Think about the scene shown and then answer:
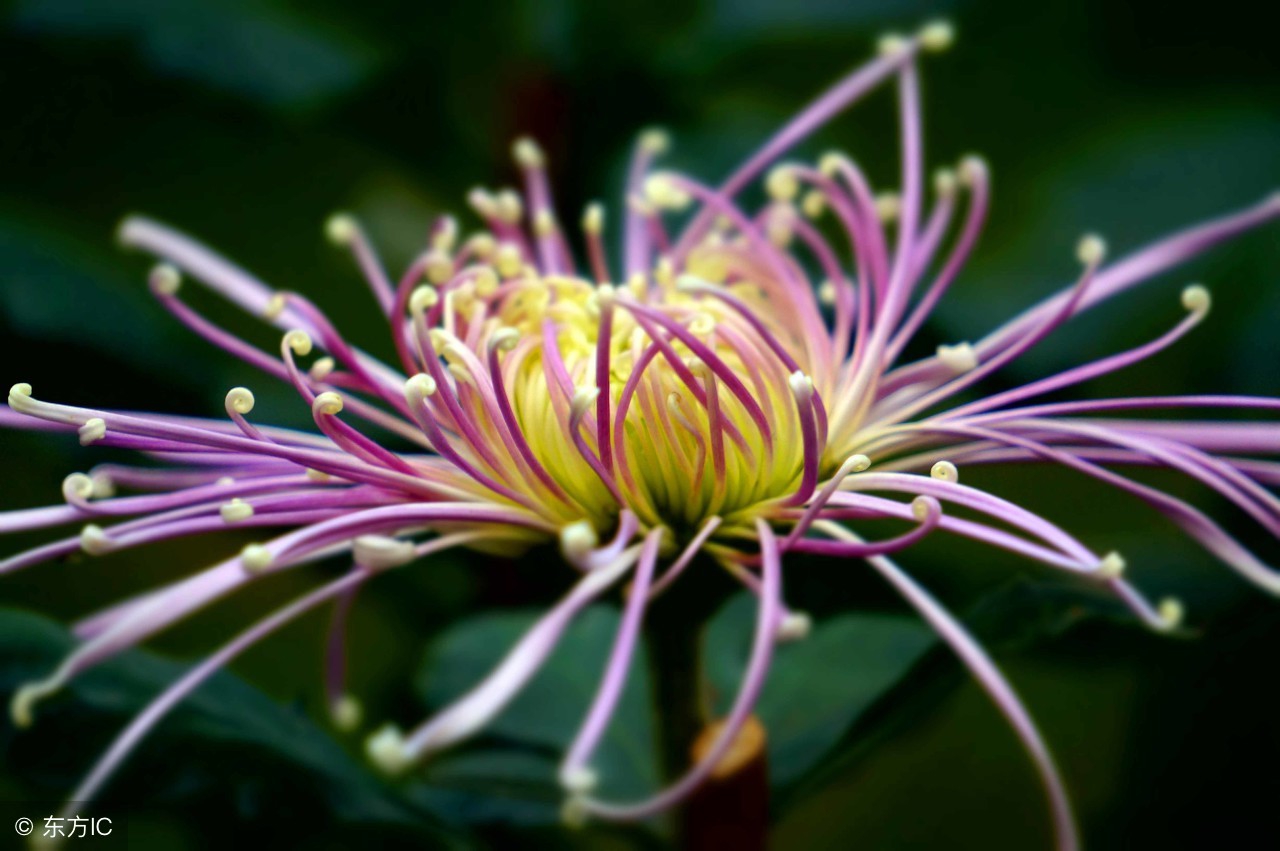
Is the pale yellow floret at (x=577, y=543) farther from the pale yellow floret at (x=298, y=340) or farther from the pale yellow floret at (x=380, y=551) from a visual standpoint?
the pale yellow floret at (x=298, y=340)

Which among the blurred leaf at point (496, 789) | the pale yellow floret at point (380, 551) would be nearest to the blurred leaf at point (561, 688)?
the blurred leaf at point (496, 789)

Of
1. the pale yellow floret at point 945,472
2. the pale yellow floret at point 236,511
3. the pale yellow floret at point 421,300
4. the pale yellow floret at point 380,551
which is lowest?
the pale yellow floret at point 945,472

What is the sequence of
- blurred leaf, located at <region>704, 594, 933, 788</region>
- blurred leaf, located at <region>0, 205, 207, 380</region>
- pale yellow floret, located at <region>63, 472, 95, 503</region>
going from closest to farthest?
pale yellow floret, located at <region>63, 472, 95, 503</region> → blurred leaf, located at <region>704, 594, 933, 788</region> → blurred leaf, located at <region>0, 205, 207, 380</region>

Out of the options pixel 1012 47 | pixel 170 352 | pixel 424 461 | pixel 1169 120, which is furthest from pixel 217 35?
pixel 1169 120

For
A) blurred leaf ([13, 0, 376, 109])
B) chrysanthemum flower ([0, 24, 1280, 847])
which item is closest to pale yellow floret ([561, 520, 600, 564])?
chrysanthemum flower ([0, 24, 1280, 847])

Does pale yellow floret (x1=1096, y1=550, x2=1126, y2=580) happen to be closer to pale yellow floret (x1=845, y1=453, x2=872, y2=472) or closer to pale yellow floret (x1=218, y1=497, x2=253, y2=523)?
pale yellow floret (x1=845, y1=453, x2=872, y2=472)

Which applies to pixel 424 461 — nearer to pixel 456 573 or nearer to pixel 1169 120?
pixel 456 573

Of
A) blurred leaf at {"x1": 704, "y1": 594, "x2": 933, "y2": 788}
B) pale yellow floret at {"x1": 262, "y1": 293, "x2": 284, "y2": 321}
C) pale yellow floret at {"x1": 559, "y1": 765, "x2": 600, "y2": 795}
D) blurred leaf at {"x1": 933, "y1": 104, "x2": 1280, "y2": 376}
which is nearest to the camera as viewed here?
pale yellow floret at {"x1": 559, "y1": 765, "x2": 600, "y2": 795}
